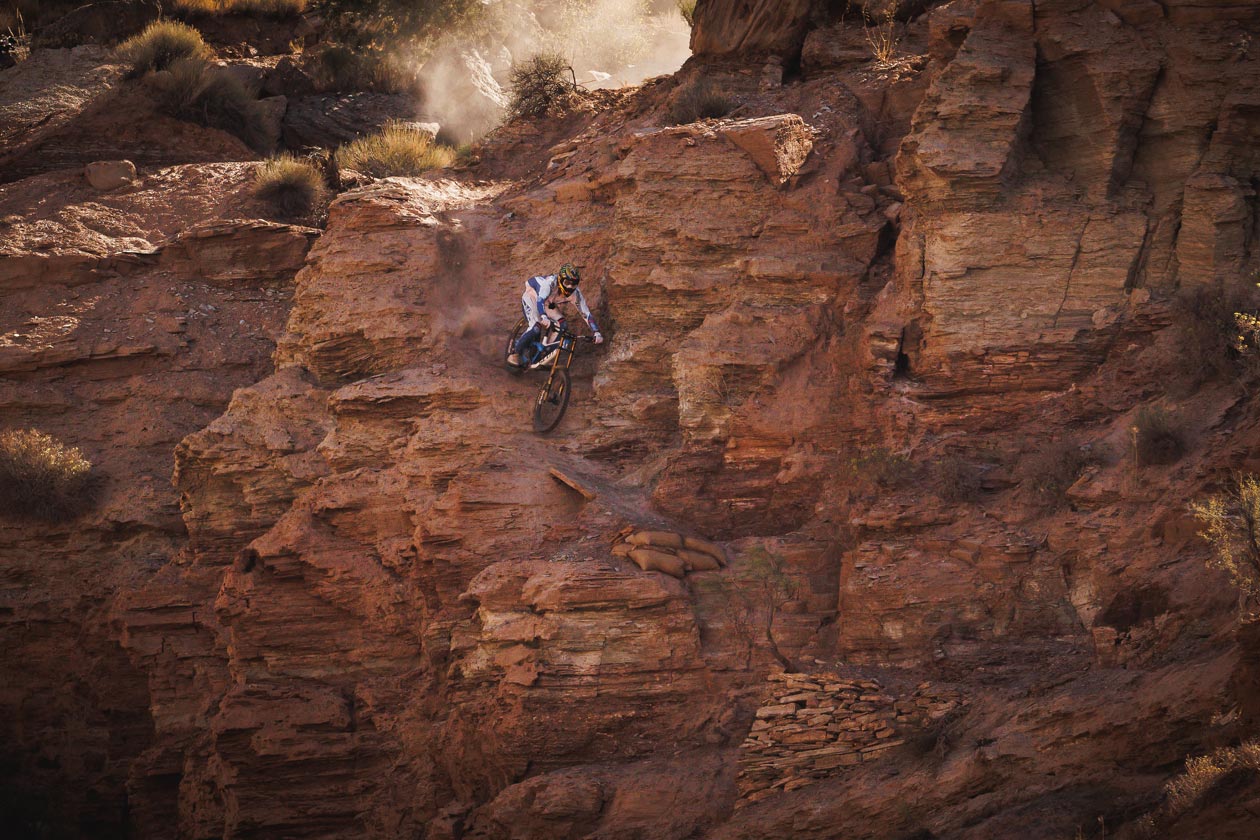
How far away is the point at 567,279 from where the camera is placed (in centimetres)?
1442

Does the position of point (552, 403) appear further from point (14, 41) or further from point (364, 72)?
point (14, 41)

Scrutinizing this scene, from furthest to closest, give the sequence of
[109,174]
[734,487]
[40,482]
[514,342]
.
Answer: [109,174] → [40,482] → [514,342] → [734,487]

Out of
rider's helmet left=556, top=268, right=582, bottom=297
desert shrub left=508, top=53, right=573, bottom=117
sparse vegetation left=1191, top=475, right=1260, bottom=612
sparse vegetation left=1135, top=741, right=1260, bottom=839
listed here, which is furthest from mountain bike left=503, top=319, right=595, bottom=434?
sparse vegetation left=1135, top=741, right=1260, bottom=839

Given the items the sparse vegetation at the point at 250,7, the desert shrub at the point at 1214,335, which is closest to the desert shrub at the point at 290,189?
the sparse vegetation at the point at 250,7

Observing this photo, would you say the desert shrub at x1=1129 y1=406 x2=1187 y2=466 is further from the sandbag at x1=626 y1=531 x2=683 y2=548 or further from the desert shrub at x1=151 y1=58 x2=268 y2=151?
the desert shrub at x1=151 y1=58 x2=268 y2=151

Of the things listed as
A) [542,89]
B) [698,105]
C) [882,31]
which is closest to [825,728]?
[698,105]

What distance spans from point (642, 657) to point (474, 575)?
228 cm

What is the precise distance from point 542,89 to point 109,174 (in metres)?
6.89

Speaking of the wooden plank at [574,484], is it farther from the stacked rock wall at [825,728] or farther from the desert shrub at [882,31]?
the desert shrub at [882,31]

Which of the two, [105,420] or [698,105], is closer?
[698,105]

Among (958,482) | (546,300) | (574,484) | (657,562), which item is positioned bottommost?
(958,482)

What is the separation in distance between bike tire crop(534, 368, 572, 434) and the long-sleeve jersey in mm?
744

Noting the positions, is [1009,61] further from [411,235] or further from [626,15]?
[626,15]

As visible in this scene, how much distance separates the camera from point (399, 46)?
82.6 ft
